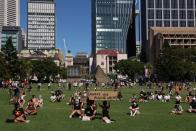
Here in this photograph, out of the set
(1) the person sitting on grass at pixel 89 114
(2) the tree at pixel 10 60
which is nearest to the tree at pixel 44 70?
(2) the tree at pixel 10 60

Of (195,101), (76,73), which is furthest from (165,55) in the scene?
(195,101)

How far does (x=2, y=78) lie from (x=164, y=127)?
83.3m

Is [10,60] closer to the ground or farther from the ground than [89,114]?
farther from the ground

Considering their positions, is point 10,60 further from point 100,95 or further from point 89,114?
point 89,114

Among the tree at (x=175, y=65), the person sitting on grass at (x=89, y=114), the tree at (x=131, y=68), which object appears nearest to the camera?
the person sitting on grass at (x=89, y=114)

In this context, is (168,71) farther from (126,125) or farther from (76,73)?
(126,125)

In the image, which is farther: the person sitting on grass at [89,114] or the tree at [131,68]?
the tree at [131,68]

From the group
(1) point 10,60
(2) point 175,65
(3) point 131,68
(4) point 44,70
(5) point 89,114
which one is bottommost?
(3) point 131,68

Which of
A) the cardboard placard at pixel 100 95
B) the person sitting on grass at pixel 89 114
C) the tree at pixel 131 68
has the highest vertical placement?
the cardboard placard at pixel 100 95

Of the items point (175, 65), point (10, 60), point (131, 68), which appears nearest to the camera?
point (10, 60)

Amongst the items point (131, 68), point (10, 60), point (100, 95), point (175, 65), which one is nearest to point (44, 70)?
point (10, 60)

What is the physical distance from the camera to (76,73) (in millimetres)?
130625

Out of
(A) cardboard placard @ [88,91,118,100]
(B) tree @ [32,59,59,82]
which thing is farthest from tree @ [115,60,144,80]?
(A) cardboard placard @ [88,91,118,100]

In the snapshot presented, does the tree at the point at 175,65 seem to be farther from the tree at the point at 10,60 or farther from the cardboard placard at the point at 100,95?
the cardboard placard at the point at 100,95
